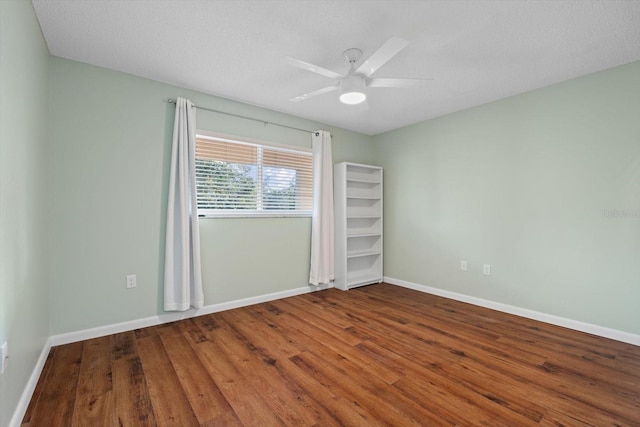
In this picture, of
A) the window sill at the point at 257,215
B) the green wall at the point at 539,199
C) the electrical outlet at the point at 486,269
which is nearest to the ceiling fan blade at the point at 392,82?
the green wall at the point at 539,199

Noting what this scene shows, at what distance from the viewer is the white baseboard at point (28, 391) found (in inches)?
58.4

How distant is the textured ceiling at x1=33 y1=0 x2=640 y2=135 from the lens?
73.9 inches

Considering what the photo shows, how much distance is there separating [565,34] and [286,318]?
3.41 metres

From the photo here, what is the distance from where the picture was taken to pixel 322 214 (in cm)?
411

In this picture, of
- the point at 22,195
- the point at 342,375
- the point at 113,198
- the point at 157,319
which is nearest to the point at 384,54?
the point at 342,375

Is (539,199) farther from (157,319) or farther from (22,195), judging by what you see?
(22,195)

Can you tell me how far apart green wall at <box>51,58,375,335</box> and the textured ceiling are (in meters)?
0.24

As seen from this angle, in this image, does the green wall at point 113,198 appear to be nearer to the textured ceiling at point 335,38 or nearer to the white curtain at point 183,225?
the white curtain at point 183,225

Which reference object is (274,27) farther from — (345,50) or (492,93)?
(492,93)

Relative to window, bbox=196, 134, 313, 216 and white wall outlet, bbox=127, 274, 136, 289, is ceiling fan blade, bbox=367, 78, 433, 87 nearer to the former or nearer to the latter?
window, bbox=196, 134, 313, 216

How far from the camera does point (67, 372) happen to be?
2.02 meters

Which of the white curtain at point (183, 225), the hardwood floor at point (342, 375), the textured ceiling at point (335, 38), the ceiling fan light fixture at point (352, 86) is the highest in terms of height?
the textured ceiling at point (335, 38)

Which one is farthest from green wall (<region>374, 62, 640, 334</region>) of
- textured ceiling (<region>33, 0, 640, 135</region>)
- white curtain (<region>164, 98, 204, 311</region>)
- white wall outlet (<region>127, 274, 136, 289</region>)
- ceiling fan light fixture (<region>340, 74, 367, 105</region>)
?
white wall outlet (<region>127, 274, 136, 289</region>)

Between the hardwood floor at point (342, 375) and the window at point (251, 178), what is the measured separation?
1312mm
